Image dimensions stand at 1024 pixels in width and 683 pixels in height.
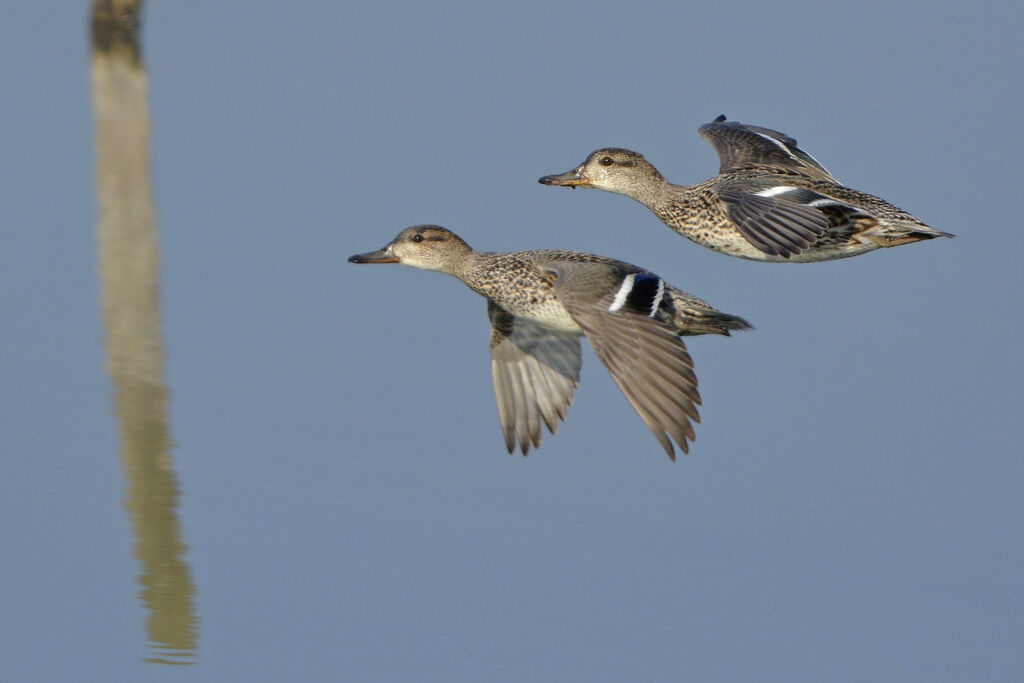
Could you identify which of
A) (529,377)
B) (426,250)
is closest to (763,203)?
(529,377)

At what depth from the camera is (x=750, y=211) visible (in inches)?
294

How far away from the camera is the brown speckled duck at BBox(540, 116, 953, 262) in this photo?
7297mm

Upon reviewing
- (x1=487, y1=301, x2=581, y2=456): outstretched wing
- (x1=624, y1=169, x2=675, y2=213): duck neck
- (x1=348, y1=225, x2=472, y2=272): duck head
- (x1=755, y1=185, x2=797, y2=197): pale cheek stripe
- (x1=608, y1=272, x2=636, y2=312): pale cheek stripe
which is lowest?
(x1=487, y1=301, x2=581, y2=456): outstretched wing

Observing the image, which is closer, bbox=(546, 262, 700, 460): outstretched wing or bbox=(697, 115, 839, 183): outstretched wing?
bbox=(546, 262, 700, 460): outstretched wing

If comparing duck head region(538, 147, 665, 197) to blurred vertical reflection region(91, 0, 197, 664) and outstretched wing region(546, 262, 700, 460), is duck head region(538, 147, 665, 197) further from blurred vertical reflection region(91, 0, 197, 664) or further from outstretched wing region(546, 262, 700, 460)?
blurred vertical reflection region(91, 0, 197, 664)

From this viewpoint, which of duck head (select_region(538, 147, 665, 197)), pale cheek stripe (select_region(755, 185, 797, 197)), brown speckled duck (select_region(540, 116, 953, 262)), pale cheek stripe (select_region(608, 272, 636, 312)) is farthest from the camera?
duck head (select_region(538, 147, 665, 197))

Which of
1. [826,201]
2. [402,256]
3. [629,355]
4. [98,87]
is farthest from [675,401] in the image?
[98,87]

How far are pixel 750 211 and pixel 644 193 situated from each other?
119 centimetres

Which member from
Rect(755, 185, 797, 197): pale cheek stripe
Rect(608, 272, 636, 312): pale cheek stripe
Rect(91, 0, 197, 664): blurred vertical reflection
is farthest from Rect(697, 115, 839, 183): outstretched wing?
Rect(91, 0, 197, 664): blurred vertical reflection

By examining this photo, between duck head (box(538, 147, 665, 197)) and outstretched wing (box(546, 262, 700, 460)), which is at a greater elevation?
duck head (box(538, 147, 665, 197))

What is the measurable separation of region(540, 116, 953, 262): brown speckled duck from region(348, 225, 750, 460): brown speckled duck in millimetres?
675

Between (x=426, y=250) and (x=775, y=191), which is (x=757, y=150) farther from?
(x=426, y=250)

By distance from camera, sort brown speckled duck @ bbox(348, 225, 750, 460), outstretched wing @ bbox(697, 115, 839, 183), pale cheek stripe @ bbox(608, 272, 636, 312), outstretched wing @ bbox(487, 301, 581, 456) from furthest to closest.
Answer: outstretched wing @ bbox(697, 115, 839, 183), outstretched wing @ bbox(487, 301, 581, 456), pale cheek stripe @ bbox(608, 272, 636, 312), brown speckled duck @ bbox(348, 225, 750, 460)

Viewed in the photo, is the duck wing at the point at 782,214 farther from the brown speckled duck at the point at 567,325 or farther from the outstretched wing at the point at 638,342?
the outstretched wing at the point at 638,342
